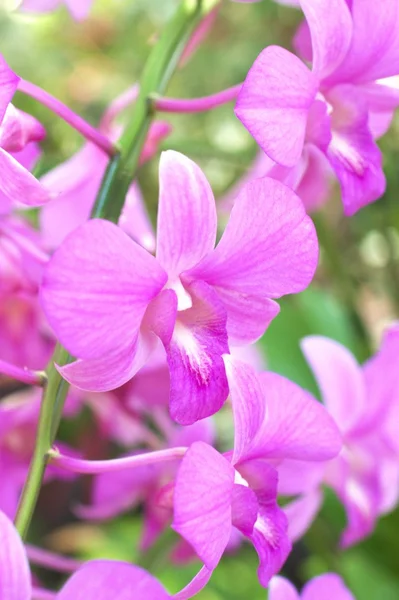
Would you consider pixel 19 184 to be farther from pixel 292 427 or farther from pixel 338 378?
pixel 338 378

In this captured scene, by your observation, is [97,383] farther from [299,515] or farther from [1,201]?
[299,515]

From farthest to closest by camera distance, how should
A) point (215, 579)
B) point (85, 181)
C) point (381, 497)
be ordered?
point (215, 579) < point (381, 497) < point (85, 181)

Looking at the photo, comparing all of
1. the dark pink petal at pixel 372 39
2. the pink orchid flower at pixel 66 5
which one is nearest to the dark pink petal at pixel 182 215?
the dark pink petal at pixel 372 39

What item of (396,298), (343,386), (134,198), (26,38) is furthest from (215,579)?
(26,38)

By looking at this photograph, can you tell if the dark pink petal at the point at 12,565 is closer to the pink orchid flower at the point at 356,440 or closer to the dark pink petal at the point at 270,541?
the dark pink petal at the point at 270,541

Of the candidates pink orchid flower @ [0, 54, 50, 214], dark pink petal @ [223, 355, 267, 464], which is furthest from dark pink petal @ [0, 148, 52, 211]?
dark pink petal @ [223, 355, 267, 464]

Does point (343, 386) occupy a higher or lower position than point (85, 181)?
lower
